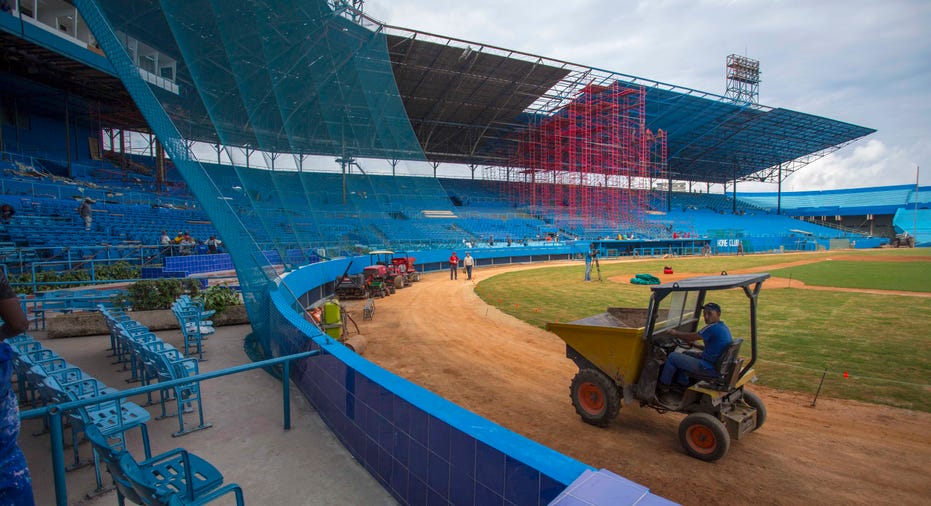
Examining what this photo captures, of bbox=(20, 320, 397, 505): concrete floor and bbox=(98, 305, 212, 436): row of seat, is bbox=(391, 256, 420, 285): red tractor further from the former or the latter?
bbox=(20, 320, 397, 505): concrete floor

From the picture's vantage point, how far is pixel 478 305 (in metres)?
15.4

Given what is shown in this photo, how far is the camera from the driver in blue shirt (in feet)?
15.8

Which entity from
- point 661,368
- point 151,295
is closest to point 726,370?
point 661,368

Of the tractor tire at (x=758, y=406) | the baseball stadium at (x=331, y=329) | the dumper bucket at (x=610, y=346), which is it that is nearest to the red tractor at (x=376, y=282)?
the baseball stadium at (x=331, y=329)

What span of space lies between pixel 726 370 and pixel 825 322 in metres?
9.35

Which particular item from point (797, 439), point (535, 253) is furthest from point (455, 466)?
point (535, 253)

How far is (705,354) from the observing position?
16.3 ft

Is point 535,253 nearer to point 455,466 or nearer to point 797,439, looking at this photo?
point 797,439

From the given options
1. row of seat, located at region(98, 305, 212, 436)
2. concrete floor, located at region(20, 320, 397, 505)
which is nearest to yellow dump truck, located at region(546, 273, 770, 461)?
concrete floor, located at region(20, 320, 397, 505)

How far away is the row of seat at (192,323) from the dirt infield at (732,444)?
324cm

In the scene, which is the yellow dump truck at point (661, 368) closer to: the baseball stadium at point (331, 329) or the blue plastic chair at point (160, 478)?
the baseball stadium at point (331, 329)

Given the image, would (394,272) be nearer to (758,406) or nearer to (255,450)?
(255,450)

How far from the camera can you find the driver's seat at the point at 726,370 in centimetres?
480

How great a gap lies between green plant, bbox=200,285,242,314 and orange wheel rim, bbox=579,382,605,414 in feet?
26.9
